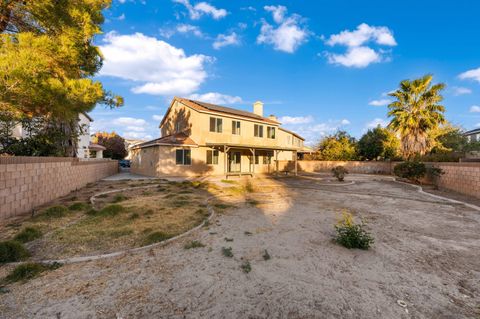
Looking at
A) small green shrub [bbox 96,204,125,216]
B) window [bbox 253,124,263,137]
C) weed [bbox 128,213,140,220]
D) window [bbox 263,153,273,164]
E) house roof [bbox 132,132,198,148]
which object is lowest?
weed [bbox 128,213,140,220]

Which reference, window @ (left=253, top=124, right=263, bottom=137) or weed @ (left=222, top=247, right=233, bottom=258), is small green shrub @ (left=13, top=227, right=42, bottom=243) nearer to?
weed @ (left=222, top=247, right=233, bottom=258)

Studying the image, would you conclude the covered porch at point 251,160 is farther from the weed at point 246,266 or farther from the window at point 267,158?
the weed at point 246,266

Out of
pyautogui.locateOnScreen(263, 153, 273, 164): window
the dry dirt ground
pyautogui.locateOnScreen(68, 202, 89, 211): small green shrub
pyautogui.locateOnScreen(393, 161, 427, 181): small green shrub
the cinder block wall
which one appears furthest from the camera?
pyautogui.locateOnScreen(263, 153, 273, 164): window

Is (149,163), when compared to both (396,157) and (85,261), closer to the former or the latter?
(85,261)

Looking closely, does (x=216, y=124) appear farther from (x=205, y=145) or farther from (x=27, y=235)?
(x=27, y=235)

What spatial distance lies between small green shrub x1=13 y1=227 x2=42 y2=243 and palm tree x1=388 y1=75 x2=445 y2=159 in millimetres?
26414

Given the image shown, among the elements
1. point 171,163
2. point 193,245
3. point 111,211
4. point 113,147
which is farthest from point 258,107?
point 193,245

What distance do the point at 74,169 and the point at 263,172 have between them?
19.0m

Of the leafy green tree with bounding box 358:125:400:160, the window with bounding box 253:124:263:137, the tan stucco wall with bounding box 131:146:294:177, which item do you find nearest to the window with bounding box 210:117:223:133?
the tan stucco wall with bounding box 131:146:294:177

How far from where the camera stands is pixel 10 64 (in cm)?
620

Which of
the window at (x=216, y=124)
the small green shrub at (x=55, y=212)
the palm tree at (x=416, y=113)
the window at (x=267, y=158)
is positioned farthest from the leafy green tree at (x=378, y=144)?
the small green shrub at (x=55, y=212)

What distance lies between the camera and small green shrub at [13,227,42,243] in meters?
4.74

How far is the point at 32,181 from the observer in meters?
7.30

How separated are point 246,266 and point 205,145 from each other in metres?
17.1
